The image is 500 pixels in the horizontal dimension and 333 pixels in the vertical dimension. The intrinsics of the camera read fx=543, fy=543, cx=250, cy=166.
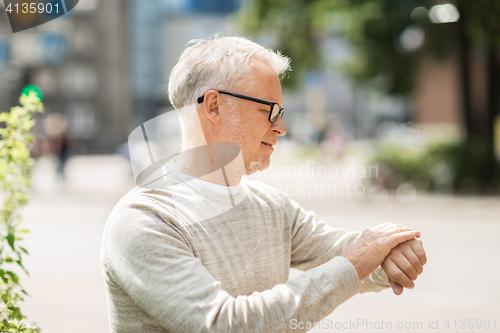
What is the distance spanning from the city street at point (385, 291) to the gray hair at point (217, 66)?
82.8 inches

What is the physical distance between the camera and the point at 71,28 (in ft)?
143

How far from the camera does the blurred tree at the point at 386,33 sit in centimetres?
1234

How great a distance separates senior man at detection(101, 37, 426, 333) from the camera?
4.47ft

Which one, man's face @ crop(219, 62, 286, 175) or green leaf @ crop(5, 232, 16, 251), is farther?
green leaf @ crop(5, 232, 16, 251)

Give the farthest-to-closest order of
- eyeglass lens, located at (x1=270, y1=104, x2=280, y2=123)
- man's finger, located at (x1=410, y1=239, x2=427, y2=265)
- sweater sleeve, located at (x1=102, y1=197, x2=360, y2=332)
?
eyeglass lens, located at (x1=270, y1=104, x2=280, y2=123) < man's finger, located at (x1=410, y1=239, x2=427, y2=265) < sweater sleeve, located at (x1=102, y1=197, x2=360, y2=332)

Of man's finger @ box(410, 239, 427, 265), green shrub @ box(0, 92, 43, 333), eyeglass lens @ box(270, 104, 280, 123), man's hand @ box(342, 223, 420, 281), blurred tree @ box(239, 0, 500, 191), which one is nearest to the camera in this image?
man's hand @ box(342, 223, 420, 281)

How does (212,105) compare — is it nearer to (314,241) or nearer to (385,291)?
(314,241)

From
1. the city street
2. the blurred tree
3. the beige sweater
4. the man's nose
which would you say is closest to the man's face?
the man's nose

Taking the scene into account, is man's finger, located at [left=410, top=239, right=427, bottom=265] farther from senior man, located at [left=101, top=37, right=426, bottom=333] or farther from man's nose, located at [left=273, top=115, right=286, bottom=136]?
man's nose, located at [left=273, top=115, right=286, bottom=136]

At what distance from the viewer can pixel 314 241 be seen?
1.93 metres

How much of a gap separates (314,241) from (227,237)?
0.44 metres

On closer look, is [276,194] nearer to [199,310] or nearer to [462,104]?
[199,310]

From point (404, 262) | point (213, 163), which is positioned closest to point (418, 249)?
point (404, 262)

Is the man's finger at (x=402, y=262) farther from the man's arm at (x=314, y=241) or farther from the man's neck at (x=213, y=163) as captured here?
the man's neck at (x=213, y=163)
